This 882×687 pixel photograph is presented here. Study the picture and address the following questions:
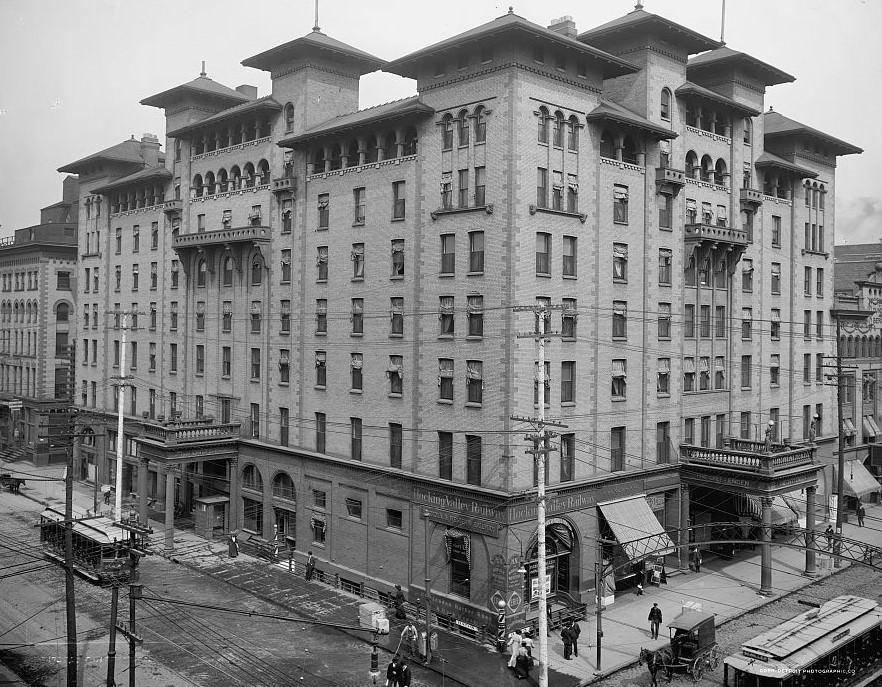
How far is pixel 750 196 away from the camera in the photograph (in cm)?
5366

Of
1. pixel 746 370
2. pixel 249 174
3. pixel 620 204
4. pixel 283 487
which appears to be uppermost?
pixel 249 174

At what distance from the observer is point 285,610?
41688 mm

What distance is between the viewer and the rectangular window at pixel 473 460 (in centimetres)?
3969

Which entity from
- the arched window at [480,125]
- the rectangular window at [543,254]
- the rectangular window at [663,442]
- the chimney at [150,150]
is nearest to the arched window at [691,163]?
the rectangular window at [543,254]

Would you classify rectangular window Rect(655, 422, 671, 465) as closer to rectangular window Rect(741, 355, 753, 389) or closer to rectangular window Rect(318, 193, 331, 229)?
rectangular window Rect(741, 355, 753, 389)

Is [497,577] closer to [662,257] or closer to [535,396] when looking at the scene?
[535,396]

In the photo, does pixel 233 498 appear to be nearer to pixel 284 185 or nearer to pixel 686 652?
pixel 284 185

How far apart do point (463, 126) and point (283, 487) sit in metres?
26.1

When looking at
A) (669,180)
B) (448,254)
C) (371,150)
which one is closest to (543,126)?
(448,254)

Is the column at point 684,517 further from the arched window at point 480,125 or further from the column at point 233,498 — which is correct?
the column at point 233,498

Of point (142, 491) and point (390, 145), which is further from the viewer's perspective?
point (142, 491)

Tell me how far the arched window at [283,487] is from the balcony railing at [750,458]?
2445cm

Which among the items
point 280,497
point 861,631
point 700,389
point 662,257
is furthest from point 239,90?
point 861,631

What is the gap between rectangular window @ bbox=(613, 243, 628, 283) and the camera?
44.3 metres
